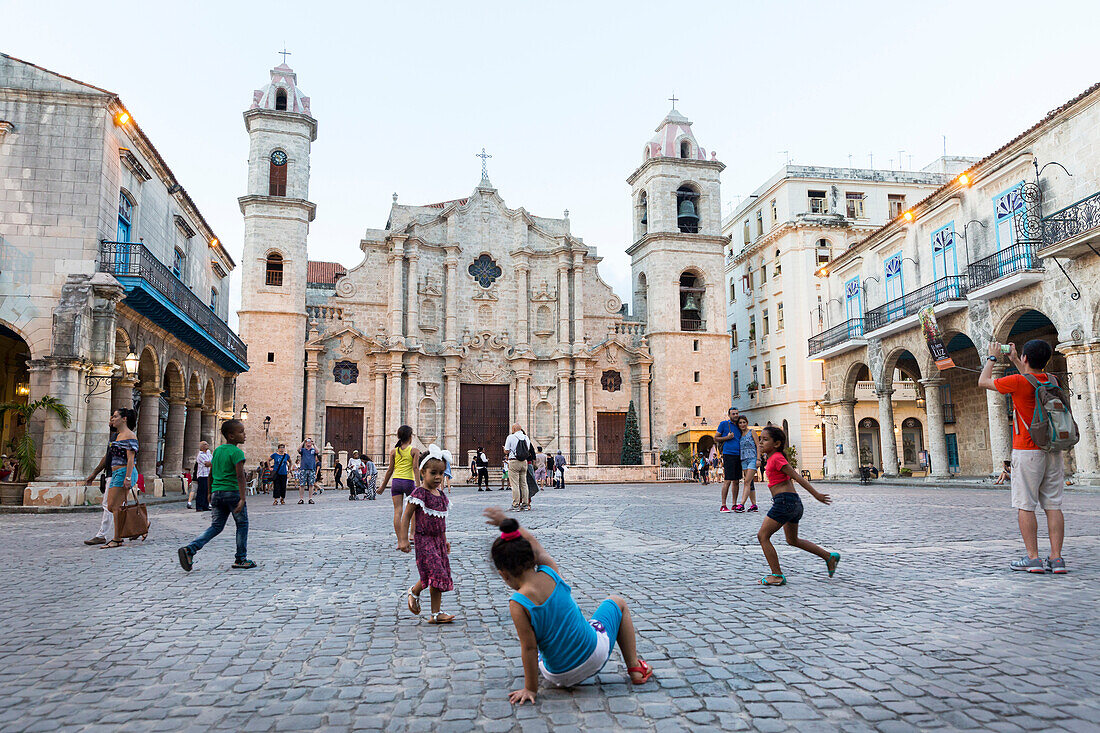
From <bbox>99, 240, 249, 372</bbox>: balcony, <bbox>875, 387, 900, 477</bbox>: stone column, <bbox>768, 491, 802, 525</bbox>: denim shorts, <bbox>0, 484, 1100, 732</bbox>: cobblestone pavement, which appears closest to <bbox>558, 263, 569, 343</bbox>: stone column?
<bbox>875, 387, 900, 477</bbox>: stone column

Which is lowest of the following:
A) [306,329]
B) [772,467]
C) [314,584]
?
[314,584]

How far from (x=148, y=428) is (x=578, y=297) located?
22926 mm

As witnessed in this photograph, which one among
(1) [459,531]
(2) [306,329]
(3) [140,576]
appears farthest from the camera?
(2) [306,329]

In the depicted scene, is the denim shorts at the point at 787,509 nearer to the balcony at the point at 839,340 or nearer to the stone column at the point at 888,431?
the stone column at the point at 888,431

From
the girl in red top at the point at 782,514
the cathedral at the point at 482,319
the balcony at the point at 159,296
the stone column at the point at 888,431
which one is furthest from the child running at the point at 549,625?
the cathedral at the point at 482,319

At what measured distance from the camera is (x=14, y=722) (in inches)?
124

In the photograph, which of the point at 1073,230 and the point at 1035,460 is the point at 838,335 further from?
the point at 1035,460

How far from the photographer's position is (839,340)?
29500 mm

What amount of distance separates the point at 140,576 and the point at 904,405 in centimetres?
3780

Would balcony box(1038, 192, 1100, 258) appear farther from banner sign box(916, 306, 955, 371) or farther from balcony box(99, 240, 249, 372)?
balcony box(99, 240, 249, 372)

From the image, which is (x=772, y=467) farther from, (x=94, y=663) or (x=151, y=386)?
(x=151, y=386)

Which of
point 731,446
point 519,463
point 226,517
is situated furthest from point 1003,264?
point 226,517

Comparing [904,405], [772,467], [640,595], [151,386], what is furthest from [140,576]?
[904,405]

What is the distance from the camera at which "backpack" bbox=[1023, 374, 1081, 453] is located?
609cm
